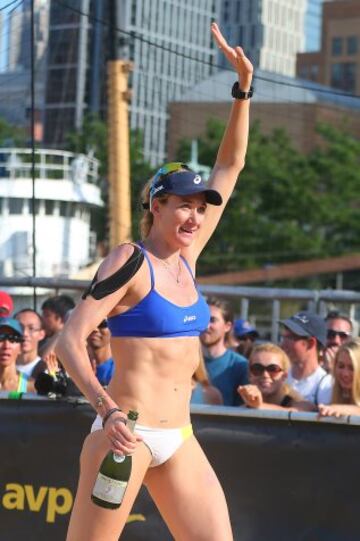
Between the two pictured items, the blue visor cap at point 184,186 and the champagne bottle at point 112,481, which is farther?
the blue visor cap at point 184,186

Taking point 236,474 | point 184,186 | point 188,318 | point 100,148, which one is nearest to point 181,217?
point 184,186

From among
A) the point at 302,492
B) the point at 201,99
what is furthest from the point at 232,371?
the point at 201,99

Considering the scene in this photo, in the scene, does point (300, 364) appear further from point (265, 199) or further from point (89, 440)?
point (265, 199)

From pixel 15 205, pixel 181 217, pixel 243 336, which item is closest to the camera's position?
pixel 181 217

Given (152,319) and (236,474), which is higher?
(152,319)

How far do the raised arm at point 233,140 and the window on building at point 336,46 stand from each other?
125m

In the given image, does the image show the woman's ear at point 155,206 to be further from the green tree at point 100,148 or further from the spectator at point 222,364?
the green tree at point 100,148

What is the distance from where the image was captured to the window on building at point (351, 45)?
127 m

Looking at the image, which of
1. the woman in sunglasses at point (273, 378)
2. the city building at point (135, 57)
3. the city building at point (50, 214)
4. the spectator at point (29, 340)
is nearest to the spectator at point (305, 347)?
the woman in sunglasses at point (273, 378)

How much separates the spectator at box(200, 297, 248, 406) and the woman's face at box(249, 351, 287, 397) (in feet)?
3.27

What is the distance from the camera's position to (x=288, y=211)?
5866cm

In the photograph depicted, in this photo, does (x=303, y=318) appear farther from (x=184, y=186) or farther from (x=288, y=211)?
(x=288, y=211)

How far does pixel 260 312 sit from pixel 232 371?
33.3 metres

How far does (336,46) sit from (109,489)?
12737 cm
